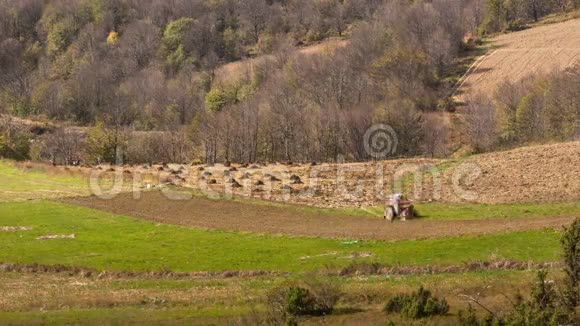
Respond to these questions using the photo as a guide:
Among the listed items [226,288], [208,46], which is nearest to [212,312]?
[226,288]

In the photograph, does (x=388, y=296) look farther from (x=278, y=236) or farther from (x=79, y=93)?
(x=79, y=93)

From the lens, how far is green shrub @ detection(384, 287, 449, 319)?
92.7ft

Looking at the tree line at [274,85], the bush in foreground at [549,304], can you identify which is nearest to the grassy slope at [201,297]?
the bush in foreground at [549,304]

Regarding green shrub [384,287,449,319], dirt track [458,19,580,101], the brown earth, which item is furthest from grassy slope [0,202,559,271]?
the brown earth

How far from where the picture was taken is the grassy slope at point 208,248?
40844 millimetres

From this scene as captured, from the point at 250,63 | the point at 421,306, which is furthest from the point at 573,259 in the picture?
the point at 250,63

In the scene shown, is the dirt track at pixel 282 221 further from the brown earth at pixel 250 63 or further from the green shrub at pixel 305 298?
the brown earth at pixel 250 63

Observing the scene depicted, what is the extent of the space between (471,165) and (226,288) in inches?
1410

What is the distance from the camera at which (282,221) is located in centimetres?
5538

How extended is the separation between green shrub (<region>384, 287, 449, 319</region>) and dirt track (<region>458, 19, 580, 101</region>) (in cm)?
9005

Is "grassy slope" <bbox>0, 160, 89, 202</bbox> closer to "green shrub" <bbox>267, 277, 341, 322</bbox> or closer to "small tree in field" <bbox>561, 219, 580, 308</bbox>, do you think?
"green shrub" <bbox>267, 277, 341, 322</bbox>

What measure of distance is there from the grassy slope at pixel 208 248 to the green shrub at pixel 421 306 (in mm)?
10138

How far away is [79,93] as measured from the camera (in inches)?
6270

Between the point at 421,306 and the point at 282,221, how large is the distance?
27.6 m
